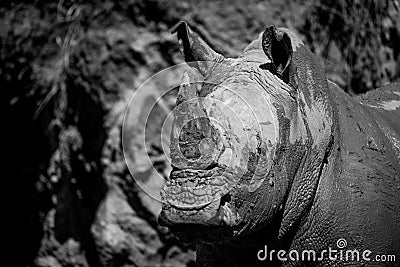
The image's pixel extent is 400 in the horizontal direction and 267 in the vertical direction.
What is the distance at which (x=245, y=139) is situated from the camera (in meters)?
1.31

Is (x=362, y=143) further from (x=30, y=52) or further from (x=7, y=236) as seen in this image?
(x=7, y=236)

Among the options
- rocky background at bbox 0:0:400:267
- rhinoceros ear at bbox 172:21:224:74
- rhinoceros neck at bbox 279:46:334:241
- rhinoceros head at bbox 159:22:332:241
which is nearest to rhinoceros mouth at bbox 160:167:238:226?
rhinoceros head at bbox 159:22:332:241

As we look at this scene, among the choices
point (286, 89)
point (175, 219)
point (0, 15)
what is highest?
point (0, 15)

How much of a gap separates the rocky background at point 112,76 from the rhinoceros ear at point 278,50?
1465mm

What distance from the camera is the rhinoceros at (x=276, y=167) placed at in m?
1.26

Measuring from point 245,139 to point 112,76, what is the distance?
5.79 ft

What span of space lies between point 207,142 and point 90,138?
1.83 metres

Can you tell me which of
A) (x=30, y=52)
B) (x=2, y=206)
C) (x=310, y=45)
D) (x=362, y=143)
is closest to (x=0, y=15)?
(x=30, y=52)

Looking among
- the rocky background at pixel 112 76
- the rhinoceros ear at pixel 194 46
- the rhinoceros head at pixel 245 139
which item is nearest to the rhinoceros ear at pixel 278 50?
the rhinoceros head at pixel 245 139

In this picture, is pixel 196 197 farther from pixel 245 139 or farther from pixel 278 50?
pixel 278 50

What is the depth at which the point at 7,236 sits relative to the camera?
3.26 metres

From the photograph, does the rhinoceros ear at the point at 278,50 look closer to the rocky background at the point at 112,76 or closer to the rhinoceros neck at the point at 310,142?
the rhinoceros neck at the point at 310,142

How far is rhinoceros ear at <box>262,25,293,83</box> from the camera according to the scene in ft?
4.71

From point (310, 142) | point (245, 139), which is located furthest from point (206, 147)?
point (310, 142)
